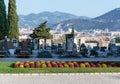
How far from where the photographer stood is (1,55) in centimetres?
2938

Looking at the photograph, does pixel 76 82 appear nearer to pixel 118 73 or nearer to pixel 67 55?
Result: pixel 118 73

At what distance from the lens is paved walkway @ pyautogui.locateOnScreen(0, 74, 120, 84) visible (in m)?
15.0

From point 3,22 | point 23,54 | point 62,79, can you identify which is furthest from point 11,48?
point 62,79

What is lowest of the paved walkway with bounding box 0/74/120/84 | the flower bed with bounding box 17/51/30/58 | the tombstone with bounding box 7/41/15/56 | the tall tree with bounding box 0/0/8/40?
the paved walkway with bounding box 0/74/120/84

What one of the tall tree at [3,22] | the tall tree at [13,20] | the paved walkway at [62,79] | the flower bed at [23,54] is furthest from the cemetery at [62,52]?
the paved walkway at [62,79]

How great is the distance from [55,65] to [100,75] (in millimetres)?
2850

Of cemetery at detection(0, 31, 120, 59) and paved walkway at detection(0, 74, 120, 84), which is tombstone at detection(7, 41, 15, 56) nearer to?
cemetery at detection(0, 31, 120, 59)

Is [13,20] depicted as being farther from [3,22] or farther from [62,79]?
[62,79]

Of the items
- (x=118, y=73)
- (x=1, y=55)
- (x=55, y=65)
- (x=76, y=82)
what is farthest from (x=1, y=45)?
(x=76, y=82)

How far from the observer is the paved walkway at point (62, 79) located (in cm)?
1496

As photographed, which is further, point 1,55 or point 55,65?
point 1,55

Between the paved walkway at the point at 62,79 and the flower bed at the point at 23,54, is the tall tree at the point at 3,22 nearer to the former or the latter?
the flower bed at the point at 23,54

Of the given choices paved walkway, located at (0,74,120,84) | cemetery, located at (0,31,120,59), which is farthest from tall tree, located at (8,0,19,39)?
paved walkway, located at (0,74,120,84)

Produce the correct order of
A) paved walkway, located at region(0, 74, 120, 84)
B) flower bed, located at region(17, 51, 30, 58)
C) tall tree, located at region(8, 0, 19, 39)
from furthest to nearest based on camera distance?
tall tree, located at region(8, 0, 19, 39) → flower bed, located at region(17, 51, 30, 58) → paved walkway, located at region(0, 74, 120, 84)
